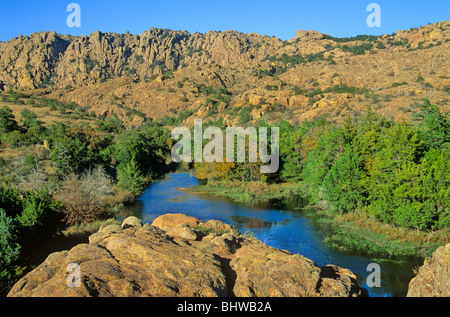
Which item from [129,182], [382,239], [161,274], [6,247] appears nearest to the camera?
[161,274]

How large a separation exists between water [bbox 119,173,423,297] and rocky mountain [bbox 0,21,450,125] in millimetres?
34704

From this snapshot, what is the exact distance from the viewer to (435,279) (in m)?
9.02

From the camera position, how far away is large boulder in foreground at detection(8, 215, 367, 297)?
24.8ft

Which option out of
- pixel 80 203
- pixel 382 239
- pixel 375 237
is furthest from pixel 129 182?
pixel 382 239

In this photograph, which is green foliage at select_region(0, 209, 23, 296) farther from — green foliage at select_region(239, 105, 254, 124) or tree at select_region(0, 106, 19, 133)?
green foliage at select_region(239, 105, 254, 124)

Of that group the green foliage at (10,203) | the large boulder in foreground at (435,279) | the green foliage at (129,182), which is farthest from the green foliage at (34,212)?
the large boulder in foreground at (435,279)

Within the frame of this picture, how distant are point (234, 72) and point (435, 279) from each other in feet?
411

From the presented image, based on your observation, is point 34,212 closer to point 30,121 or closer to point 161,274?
point 161,274

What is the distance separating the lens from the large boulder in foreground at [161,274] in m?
7.57

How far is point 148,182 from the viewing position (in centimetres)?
4500

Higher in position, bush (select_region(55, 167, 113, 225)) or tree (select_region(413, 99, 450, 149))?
tree (select_region(413, 99, 450, 149))

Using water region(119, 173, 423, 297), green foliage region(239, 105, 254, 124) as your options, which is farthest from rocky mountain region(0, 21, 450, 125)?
water region(119, 173, 423, 297)

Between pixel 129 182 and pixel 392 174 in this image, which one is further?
pixel 129 182
